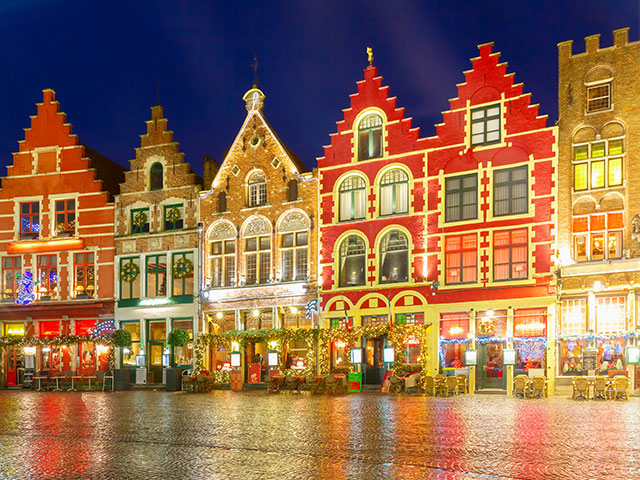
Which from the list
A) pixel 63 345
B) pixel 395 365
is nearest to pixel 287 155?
pixel 395 365

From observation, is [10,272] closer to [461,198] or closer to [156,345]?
[156,345]

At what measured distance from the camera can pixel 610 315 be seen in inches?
1048

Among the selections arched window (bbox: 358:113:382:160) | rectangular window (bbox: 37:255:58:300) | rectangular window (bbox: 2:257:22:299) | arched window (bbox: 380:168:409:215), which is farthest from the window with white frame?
rectangular window (bbox: 2:257:22:299)

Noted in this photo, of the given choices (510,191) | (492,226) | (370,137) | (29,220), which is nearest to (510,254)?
(492,226)

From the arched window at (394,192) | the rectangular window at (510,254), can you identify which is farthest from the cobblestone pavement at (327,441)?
the arched window at (394,192)

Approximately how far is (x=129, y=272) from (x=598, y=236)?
21.7 m

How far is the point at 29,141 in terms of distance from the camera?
39344 millimetres

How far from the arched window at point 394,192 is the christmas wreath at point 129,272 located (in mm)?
12808

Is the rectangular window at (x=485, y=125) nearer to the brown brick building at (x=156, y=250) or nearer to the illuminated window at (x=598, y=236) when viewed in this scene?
the illuminated window at (x=598, y=236)

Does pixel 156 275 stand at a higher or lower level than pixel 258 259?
lower

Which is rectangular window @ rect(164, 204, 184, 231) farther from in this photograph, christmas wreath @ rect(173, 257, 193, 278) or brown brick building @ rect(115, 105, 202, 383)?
christmas wreath @ rect(173, 257, 193, 278)

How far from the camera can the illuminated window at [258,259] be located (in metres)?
34.2

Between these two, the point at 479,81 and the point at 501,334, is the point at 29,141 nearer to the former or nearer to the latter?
the point at 479,81

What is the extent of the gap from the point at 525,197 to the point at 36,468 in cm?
2230
